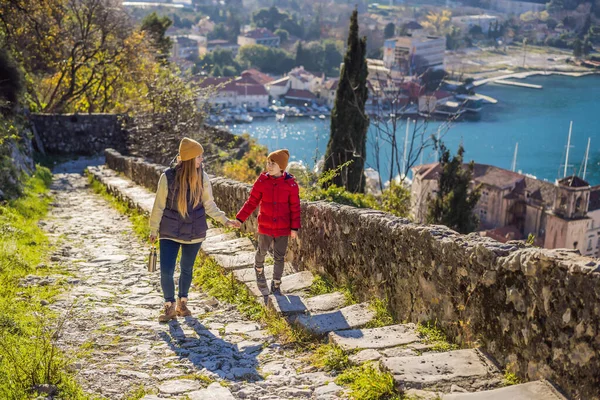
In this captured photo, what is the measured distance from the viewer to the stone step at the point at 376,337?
4.69 metres

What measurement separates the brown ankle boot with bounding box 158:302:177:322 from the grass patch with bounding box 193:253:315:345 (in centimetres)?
59

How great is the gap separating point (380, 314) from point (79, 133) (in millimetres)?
17457

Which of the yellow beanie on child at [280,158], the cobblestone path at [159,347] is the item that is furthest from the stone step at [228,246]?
the yellow beanie on child at [280,158]

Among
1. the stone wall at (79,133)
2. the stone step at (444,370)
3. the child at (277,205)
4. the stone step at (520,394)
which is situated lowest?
the stone wall at (79,133)

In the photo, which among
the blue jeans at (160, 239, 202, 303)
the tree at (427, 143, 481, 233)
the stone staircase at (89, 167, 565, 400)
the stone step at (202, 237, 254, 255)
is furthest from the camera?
the tree at (427, 143, 481, 233)

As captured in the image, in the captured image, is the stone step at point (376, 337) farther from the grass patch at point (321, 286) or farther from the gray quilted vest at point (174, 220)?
the gray quilted vest at point (174, 220)

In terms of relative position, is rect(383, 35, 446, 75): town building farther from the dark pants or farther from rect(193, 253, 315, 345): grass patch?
the dark pants

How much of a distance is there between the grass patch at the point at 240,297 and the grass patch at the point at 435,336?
0.77 meters

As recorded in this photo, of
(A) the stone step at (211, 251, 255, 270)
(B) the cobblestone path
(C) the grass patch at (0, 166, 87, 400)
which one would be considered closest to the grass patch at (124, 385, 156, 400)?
(B) the cobblestone path

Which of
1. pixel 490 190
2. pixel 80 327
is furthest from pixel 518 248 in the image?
pixel 490 190

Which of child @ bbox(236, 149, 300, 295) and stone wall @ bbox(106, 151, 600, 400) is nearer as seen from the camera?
stone wall @ bbox(106, 151, 600, 400)

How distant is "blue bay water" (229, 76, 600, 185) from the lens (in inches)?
3093

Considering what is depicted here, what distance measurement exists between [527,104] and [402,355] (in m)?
111

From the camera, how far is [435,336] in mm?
4762
